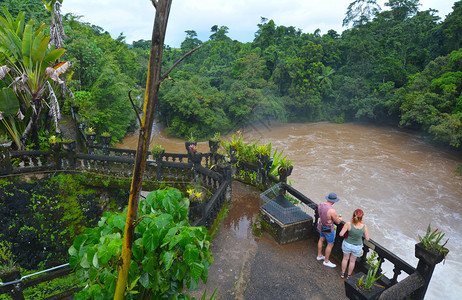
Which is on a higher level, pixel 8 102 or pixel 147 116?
pixel 147 116

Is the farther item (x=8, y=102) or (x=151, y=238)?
(x=8, y=102)

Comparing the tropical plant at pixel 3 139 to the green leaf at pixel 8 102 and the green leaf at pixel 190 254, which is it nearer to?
the green leaf at pixel 8 102

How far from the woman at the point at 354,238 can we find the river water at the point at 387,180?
5.17 metres

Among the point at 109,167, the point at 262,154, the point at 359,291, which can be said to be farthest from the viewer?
the point at 109,167

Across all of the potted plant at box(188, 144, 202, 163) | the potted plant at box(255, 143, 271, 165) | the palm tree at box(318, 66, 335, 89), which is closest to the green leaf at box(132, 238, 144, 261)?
the potted plant at box(188, 144, 202, 163)

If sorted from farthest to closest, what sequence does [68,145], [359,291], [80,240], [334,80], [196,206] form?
[334,80] < [68,145] < [196,206] < [359,291] < [80,240]

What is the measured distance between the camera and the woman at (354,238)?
4.51 meters

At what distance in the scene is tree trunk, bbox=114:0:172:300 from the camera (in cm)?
134

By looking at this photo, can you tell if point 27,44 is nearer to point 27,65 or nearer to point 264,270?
point 27,65

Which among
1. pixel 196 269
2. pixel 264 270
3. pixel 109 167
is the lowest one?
pixel 264 270

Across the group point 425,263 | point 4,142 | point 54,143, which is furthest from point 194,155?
point 425,263

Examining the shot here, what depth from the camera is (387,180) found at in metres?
18.2

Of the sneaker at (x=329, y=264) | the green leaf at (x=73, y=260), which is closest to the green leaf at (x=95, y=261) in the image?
the green leaf at (x=73, y=260)

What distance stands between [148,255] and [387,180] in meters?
20.1
